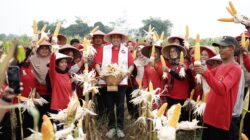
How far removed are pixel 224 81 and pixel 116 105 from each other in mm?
2947

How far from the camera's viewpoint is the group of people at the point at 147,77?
3951 mm

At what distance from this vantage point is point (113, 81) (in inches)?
233

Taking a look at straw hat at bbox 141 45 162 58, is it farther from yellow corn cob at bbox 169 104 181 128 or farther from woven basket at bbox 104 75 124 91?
yellow corn cob at bbox 169 104 181 128

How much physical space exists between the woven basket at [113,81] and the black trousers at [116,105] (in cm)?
24

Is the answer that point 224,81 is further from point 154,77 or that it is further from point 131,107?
point 131,107

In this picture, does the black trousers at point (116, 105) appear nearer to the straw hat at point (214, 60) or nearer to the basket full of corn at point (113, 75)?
the basket full of corn at point (113, 75)

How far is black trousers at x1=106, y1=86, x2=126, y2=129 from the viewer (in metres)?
6.23

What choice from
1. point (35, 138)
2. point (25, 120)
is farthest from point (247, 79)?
point (35, 138)

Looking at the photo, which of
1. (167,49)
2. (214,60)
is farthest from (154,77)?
(214,60)

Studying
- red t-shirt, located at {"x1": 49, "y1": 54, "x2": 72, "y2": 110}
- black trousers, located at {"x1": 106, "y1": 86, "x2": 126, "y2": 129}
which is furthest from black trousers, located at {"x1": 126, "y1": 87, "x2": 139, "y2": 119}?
red t-shirt, located at {"x1": 49, "y1": 54, "x2": 72, "y2": 110}

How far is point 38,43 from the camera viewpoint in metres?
5.19

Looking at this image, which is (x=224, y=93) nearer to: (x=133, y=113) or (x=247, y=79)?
(x=247, y=79)

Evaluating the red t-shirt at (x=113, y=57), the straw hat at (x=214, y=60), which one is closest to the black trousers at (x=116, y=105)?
the red t-shirt at (x=113, y=57)

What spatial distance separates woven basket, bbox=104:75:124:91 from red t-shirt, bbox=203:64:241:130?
2107mm
